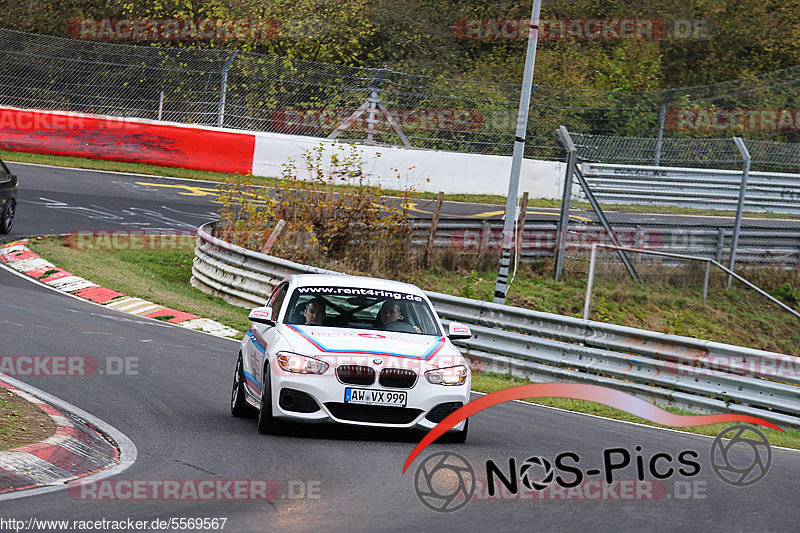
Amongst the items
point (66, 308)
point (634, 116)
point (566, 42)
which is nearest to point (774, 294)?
point (634, 116)

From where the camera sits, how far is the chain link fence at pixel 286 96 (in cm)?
3030

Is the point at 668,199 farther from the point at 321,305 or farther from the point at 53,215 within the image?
the point at 321,305

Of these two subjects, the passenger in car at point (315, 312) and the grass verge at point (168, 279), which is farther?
the grass verge at point (168, 279)

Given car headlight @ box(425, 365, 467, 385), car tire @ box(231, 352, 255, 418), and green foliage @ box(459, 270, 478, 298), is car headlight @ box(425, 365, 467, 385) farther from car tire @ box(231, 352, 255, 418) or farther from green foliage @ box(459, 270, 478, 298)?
green foliage @ box(459, 270, 478, 298)

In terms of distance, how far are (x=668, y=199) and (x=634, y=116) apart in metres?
7.58

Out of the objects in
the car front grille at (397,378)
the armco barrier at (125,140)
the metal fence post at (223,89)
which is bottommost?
the car front grille at (397,378)

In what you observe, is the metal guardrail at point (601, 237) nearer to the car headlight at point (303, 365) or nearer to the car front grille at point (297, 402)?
the car headlight at point (303, 365)

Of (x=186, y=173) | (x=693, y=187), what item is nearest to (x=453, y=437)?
(x=693, y=187)

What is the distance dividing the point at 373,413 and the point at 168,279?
1263 centimetres

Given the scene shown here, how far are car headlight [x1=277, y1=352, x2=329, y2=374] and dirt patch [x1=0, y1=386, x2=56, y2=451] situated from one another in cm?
192

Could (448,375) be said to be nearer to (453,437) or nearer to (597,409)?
(453,437)

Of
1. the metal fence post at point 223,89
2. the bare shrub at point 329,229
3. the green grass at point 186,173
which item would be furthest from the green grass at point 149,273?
the metal fence post at point 223,89

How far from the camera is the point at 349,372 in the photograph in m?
9.02

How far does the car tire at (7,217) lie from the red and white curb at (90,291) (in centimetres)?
67
